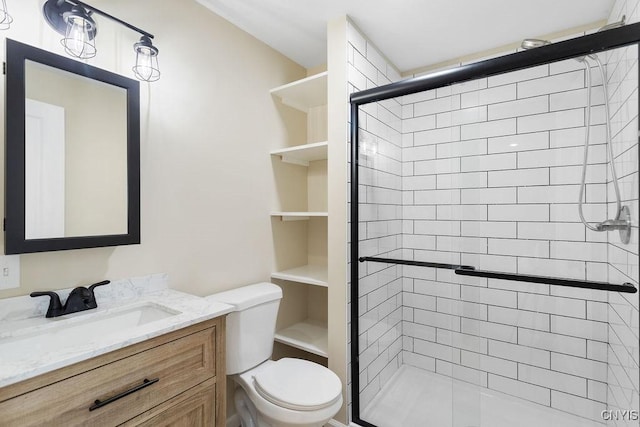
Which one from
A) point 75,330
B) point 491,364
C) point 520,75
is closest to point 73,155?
point 75,330

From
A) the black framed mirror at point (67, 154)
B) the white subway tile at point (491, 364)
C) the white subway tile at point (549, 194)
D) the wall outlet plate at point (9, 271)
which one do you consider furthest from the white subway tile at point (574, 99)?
the wall outlet plate at point (9, 271)

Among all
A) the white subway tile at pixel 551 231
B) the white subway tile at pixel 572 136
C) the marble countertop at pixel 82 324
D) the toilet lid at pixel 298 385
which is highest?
the white subway tile at pixel 572 136

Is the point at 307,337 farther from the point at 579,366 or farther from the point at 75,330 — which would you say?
the point at 579,366

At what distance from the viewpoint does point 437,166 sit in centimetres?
189

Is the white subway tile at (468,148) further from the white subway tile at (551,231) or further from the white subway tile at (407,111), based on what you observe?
the white subway tile at (551,231)

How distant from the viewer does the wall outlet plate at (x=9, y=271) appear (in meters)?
1.09

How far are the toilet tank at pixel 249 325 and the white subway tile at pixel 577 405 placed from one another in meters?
1.51

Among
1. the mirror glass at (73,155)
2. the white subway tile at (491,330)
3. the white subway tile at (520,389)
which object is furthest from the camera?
the white subway tile at (491,330)

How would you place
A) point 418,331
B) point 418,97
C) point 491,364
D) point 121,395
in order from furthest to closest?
point 418,331
point 418,97
point 491,364
point 121,395

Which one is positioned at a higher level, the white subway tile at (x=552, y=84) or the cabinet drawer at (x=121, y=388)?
the white subway tile at (x=552, y=84)

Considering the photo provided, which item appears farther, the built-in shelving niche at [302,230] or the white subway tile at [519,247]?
the built-in shelving niche at [302,230]

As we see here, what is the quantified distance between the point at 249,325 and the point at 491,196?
1455 mm

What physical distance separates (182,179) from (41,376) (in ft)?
3.46

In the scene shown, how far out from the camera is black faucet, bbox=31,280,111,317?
115 cm
